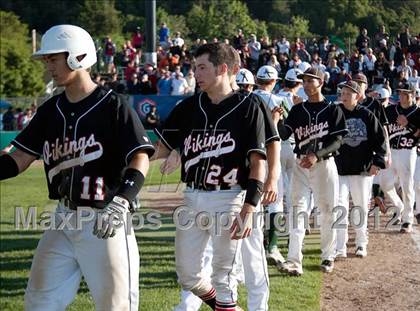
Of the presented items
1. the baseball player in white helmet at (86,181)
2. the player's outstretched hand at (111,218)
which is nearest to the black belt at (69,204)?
the baseball player in white helmet at (86,181)

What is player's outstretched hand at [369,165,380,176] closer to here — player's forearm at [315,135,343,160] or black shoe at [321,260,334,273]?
player's forearm at [315,135,343,160]

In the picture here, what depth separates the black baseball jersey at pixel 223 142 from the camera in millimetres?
5547

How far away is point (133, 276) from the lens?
4875 millimetres

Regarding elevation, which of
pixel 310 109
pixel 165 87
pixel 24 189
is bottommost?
pixel 24 189

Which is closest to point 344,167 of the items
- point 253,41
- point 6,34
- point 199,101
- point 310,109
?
point 310,109

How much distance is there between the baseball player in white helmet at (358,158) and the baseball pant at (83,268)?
14.8 feet

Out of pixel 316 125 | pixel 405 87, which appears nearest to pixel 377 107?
pixel 405 87

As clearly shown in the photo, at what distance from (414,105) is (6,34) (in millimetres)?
72657

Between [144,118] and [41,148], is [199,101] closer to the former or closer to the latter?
[41,148]

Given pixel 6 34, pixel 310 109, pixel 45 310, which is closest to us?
pixel 45 310

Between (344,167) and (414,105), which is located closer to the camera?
(344,167)

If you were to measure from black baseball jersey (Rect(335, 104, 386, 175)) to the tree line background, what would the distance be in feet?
3.80

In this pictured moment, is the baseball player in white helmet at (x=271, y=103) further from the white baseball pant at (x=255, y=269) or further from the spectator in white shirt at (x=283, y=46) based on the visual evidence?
the spectator in white shirt at (x=283, y=46)

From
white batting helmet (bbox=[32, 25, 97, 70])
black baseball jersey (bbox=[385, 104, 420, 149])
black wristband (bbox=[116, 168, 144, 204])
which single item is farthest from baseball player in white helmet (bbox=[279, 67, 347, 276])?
white batting helmet (bbox=[32, 25, 97, 70])
